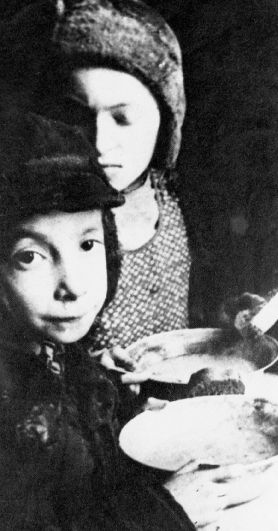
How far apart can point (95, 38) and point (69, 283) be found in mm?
534

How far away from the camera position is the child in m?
1.54

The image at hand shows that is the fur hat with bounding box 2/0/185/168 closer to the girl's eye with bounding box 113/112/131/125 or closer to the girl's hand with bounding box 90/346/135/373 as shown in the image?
the girl's eye with bounding box 113/112/131/125

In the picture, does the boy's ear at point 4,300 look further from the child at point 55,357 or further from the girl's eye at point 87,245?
the girl's eye at point 87,245

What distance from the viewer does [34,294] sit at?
1.58 meters

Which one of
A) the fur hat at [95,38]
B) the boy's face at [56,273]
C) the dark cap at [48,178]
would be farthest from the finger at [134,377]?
the fur hat at [95,38]

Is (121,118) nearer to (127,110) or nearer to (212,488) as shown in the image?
(127,110)

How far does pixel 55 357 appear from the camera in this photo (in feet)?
5.29

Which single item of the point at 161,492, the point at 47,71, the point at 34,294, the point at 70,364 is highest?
the point at 47,71

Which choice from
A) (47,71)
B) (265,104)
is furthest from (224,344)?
(47,71)

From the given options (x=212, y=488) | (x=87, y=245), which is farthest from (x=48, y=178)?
(x=212, y=488)

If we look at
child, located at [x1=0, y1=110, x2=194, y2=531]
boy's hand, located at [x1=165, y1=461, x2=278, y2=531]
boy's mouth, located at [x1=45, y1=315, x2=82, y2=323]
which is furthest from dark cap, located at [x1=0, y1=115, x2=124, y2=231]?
boy's hand, located at [x1=165, y1=461, x2=278, y2=531]

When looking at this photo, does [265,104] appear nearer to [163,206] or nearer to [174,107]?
[174,107]

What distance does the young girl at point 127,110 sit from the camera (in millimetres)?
1543

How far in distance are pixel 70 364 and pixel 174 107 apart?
63cm
